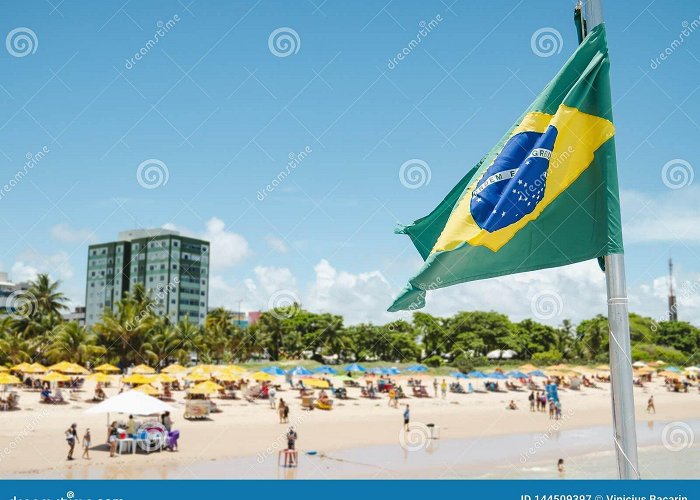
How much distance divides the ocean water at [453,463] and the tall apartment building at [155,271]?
96.8m

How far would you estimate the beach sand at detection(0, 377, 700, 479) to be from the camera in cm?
2152

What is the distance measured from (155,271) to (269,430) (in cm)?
9865

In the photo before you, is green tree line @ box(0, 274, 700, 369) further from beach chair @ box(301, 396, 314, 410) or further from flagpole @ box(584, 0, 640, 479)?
flagpole @ box(584, 0, 640, 479)

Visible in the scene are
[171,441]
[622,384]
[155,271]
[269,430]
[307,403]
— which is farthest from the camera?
[155,271]

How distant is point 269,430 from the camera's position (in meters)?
31.6

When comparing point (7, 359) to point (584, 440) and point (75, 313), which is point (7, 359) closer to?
point (584, 440)

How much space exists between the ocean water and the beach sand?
12 centimetres

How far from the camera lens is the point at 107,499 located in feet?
20.2

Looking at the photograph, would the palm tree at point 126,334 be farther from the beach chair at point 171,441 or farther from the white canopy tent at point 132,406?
the white canopy tent at point 132,406

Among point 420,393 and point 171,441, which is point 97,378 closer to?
point 171,441

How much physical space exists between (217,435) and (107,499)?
24.1 meters

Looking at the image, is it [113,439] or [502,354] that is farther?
[502,354]

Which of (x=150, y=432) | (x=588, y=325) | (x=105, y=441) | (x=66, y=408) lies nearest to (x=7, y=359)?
(x=66, y=408)

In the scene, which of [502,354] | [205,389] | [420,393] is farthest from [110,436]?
[502,354]
